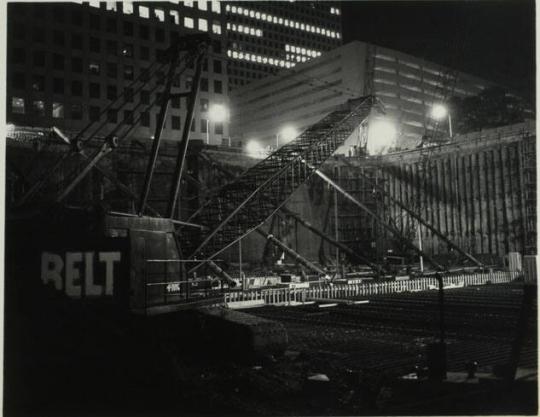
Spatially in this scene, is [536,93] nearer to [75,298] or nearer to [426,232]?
[75,298]

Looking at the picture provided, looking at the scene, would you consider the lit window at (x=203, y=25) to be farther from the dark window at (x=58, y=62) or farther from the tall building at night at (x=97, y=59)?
the dark window at (x=58, y=62)

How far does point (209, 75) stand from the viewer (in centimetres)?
8788

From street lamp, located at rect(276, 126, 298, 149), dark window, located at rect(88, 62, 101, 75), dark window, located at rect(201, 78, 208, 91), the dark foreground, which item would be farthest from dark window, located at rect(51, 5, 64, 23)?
the dark foreground

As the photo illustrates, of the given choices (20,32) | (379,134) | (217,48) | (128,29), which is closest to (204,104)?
(217,48)

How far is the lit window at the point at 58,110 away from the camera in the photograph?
2756 inches

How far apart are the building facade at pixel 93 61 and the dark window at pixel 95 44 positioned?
142 mm

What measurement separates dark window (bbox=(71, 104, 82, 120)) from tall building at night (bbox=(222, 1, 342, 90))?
72859 millimetres

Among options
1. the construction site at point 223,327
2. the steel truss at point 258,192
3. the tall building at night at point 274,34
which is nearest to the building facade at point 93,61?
the steel truss at point 258,192

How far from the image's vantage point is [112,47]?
3056 inches

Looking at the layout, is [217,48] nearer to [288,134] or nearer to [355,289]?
[288,134]

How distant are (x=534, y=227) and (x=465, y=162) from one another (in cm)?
784

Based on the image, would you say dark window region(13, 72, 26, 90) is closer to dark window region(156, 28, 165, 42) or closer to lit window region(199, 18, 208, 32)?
dark window region(156, 28, 165, 42)

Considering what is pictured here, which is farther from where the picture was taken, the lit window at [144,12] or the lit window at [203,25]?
the lit window at [203,25]

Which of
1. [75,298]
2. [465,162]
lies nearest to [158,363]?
[75,298]
